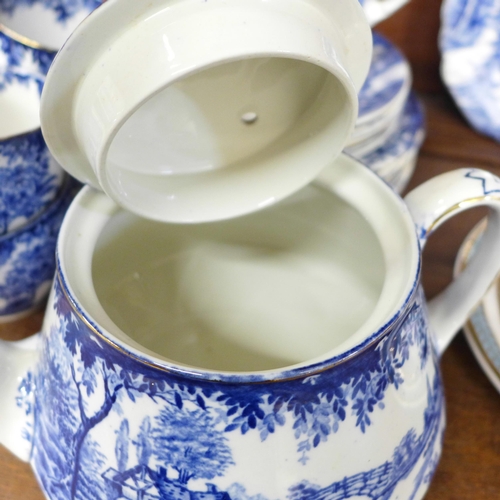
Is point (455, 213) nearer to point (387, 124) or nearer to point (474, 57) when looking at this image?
point (387, 124)

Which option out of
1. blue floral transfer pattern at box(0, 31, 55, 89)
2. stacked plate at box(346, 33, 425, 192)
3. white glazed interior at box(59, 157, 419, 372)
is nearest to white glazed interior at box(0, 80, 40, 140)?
blue floral transfer pattern at box(0, 31, 55, 89)

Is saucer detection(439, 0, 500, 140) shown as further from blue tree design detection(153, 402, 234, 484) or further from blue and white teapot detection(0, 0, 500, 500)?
blue tree design detection(153, 402, 234, 484)

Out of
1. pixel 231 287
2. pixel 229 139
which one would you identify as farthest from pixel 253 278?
pixel 229 139

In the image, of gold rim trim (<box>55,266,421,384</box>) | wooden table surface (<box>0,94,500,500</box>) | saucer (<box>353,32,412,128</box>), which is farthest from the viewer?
saucer (<box>353,32,412,128</box>)

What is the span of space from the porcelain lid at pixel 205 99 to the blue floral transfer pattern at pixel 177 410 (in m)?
0.08

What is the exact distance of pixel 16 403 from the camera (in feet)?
1.15

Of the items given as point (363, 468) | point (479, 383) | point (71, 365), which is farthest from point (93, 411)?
point (479, 383)

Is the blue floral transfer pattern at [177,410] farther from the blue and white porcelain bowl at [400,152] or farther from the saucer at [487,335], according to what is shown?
the blue and white porcelain bowl at [400,152]

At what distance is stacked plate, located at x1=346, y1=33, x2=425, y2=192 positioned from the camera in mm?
506

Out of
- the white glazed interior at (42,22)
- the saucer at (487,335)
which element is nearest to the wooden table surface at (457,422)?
the saucer at (487,335)

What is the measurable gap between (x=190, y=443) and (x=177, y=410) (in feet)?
0.05

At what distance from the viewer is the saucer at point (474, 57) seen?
0.63m

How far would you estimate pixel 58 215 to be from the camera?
44 cm

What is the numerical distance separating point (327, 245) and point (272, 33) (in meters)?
0.20
